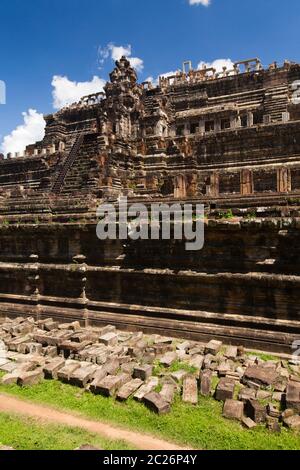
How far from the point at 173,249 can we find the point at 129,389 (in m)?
4.28

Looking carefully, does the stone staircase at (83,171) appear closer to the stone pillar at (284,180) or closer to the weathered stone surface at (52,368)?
the stone pillar at (284,180)

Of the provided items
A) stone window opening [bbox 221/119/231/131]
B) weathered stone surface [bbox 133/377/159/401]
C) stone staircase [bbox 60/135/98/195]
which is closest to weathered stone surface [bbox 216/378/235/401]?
weathered stone surface [bbox 133/377/159/401]

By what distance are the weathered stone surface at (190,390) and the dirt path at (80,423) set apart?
1135 mm

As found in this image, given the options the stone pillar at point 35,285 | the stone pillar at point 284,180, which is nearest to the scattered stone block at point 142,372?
the stone pillar at point 35,285

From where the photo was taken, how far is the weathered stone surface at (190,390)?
262 inches

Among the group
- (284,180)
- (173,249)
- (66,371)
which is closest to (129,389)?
(66,371)

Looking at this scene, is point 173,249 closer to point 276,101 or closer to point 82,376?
point 82,376

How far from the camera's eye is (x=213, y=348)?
28.3ft

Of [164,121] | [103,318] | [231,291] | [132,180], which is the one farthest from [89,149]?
[231,291]

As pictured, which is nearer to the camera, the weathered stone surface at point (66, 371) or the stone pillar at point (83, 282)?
the weathered stone surface at point (66, 371)

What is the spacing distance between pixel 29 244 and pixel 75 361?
5712 mm

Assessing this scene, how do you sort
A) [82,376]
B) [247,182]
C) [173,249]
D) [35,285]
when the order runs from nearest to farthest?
[82,376]
[173,249]
[35,285]
[247,182]

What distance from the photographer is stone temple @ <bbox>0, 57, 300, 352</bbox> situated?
29.0ft

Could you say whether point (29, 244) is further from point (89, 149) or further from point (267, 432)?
point (89, 149)
